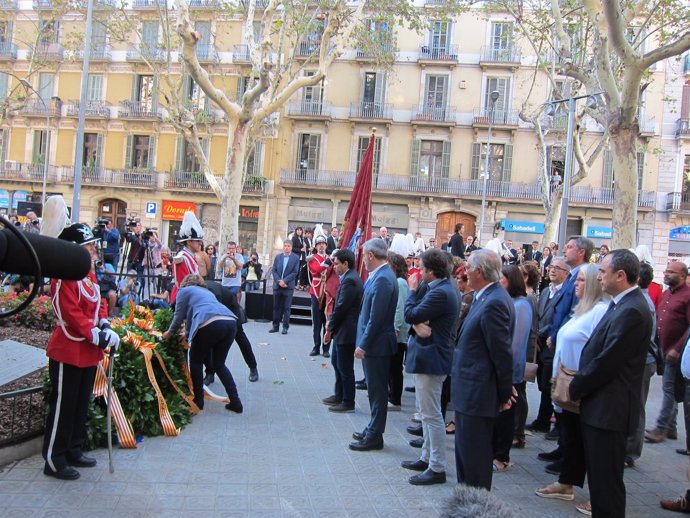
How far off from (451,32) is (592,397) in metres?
32.4

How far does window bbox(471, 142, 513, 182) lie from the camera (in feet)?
105

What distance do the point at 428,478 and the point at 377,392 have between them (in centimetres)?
105

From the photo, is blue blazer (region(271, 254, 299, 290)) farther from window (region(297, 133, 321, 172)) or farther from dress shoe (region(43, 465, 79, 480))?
window (region(297, 133, 321, 172))

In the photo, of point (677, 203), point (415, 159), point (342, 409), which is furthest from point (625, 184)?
point (677, 203)

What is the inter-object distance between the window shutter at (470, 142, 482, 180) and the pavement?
26767mm

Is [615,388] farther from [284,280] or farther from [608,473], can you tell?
[284,280]

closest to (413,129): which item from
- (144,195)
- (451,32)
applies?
(451,32)

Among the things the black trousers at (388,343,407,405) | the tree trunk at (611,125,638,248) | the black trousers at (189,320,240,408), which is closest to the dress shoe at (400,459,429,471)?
the black trousers at (388,343,407,405)

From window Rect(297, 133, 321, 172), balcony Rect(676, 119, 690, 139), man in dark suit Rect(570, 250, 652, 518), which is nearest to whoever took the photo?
man in dark suit Rect(570, 250, 652, 518)

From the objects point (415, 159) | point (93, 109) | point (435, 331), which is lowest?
point (435, 331)

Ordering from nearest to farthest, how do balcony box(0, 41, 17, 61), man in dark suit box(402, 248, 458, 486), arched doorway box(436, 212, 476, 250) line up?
man in dark suit box(402, 248, 458, 486) < arched doorway box(436, 212, 476, 250) < balcony box(0, 41, 17, 61)

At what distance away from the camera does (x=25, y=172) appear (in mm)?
35594

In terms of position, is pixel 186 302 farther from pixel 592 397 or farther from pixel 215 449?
pixel 592 397

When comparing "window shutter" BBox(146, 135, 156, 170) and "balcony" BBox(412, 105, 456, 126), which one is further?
"window shutter" BBox(146, 135, 156, 170)
